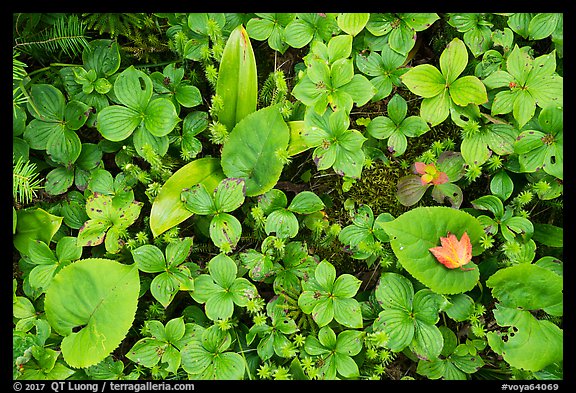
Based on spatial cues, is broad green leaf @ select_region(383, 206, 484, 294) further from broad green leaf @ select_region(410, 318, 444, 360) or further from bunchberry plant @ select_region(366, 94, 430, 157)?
bunchberry plant @ select_region(366, 94, 430, 157)

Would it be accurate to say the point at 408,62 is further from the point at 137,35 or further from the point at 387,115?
the point at 137,35

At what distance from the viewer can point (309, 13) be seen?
8.20 feet

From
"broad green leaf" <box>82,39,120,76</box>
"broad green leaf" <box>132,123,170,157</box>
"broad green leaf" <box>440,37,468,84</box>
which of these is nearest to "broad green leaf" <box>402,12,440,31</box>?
"broad green leaf" <box>440,37,468,84</box>

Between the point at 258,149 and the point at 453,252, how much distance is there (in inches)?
41.5

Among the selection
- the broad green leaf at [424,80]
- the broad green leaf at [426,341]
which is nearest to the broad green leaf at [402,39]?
the broad green leaf at [424,80]

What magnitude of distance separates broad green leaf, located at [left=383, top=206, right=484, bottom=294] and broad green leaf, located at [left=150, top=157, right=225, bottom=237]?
95 centimetres

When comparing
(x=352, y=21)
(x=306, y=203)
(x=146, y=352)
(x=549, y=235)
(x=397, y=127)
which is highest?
(x=352, y=21)

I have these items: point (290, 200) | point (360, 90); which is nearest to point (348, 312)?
point (290, 200)

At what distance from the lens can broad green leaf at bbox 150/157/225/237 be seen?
2.36 metres

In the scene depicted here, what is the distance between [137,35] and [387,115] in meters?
1.42

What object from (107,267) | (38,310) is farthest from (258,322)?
(38,310)

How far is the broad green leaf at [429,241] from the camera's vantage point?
2281 mm

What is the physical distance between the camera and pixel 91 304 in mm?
2270

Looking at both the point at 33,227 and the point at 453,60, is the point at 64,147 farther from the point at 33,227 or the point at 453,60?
the point at 453,60
